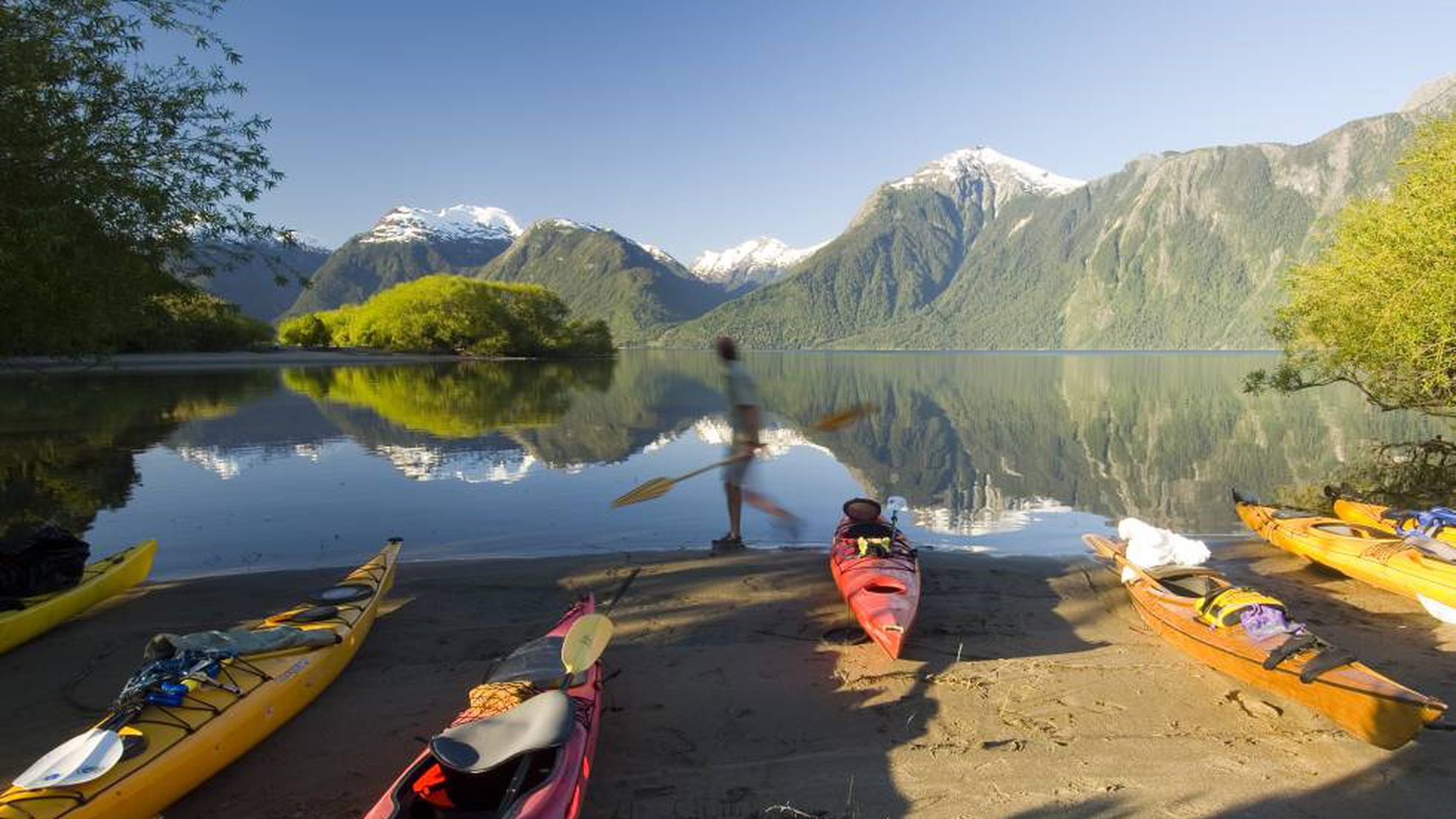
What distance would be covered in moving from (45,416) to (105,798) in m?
35.1

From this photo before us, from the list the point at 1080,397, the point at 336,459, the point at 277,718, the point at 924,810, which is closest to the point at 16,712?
the point at 277,718

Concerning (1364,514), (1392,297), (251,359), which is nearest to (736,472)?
(1364,514)

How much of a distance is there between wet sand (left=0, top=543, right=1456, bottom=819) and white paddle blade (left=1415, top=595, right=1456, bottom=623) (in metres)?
0.12

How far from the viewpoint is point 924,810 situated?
512 cm

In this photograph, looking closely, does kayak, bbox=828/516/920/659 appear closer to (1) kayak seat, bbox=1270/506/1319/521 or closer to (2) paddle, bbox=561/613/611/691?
(2) paddle, bbox=561/613/611/691

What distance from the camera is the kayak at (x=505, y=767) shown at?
432 cm

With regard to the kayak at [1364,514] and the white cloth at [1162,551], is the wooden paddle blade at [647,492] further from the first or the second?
the kayak at [1364,514]

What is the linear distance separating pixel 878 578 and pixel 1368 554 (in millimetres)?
7251

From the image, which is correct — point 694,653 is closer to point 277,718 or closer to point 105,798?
point 277,718

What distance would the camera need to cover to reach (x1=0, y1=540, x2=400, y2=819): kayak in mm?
4406

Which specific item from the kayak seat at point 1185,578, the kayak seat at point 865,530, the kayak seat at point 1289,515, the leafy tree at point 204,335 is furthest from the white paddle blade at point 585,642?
the leafy tree at point 204,335

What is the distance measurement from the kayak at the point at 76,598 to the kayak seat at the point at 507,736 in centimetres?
645

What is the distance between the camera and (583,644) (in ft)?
20.1

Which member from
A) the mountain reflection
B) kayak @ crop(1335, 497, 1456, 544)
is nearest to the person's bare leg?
the mountain reflection
